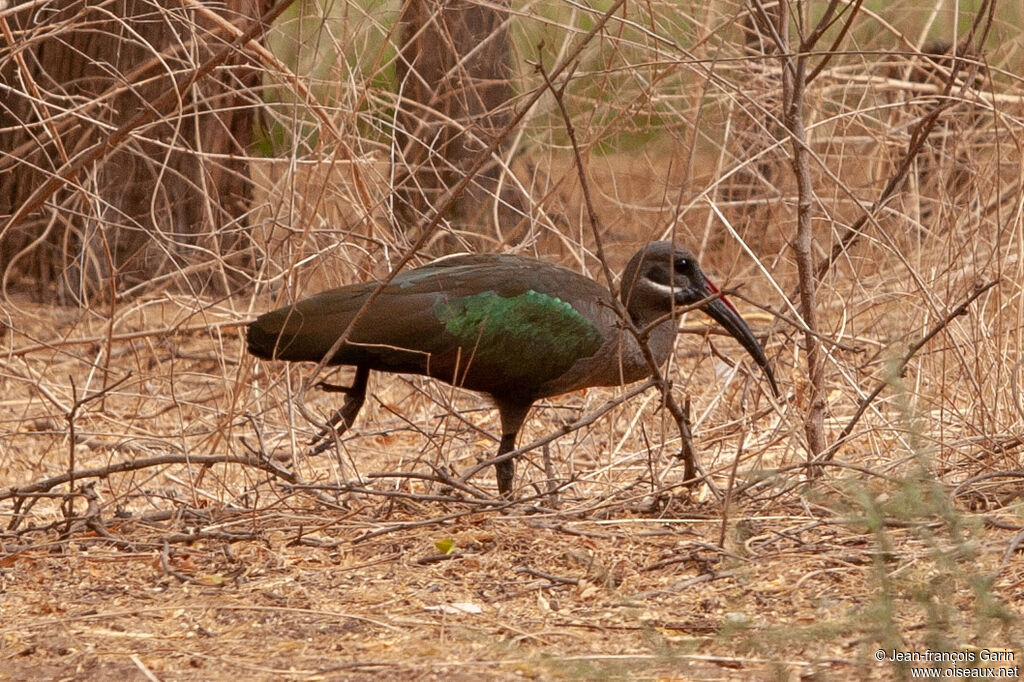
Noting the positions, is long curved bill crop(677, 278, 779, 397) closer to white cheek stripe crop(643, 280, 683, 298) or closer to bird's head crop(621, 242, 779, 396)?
bird's head crop(621, 242, 779, 396)

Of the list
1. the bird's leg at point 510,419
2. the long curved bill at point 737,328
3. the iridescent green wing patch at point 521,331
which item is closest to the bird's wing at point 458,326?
the iridescent green wing patch at point 521,331

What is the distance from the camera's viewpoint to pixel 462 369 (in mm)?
4664

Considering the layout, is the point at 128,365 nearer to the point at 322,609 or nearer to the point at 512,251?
the point at 512,251

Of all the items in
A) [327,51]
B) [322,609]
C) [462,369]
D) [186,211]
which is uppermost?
[186,211]

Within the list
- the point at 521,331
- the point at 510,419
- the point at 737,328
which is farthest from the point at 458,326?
the point at 737,328

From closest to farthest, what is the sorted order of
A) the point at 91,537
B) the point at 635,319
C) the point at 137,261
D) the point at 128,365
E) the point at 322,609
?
the point at 322,609, the point at 91,537, the point at 635,319, the point at 128,365, the point at 137,261

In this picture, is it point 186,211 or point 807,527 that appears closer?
point 807,527

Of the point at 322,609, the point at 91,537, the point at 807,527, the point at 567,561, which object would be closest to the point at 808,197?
the point at 807,527

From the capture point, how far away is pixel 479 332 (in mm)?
4543

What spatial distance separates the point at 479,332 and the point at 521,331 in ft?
0.48

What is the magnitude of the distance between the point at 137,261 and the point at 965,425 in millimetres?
4965

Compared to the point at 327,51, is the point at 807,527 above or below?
below

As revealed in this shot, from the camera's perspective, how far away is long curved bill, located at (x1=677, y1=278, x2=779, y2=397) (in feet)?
15.7

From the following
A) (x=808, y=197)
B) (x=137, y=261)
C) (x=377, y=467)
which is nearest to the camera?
(x=808, y=197)
